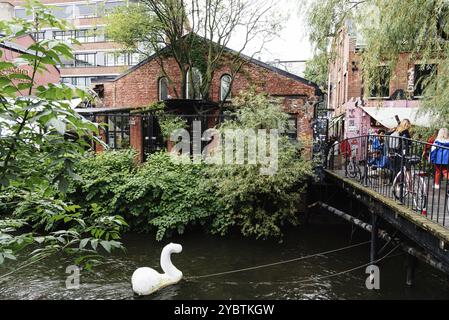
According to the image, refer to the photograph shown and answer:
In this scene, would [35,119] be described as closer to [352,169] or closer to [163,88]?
[352,169]

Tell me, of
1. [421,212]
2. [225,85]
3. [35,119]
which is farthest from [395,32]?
[225,85]

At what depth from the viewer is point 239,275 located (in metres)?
10.1

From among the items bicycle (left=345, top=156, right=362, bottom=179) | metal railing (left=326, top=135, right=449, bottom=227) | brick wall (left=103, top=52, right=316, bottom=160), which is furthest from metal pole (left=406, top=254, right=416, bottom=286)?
brick wall (left=103, top=52, right=316, bottom=160)

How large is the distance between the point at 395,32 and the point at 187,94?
1204cm

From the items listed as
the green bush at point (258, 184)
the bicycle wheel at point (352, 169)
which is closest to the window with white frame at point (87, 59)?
the green bush at point (258, 184)

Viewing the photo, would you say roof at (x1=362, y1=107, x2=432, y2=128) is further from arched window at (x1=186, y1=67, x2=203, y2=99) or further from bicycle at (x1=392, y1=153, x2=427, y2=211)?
bicycle at (x1=392, y1=153, x2=427, y2=211)

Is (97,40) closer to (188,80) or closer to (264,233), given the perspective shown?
(188,80)

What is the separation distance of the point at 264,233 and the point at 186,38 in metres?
11.6

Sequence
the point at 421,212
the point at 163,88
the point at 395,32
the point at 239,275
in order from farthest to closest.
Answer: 1. the point at 163,88
2. the point at 395,32
3. the point at 239,275
4. the point at 421,212

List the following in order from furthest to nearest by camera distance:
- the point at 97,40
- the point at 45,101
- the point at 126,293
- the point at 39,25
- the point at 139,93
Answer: the point at 97,40 → the point at 139,93 → the point at 126,293 → the point at 39,25 → the point at 45,101

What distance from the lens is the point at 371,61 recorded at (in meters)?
11.4

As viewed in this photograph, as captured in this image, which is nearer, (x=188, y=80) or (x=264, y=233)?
(x=264, y=233)
